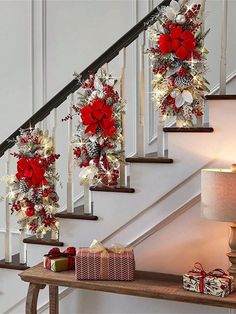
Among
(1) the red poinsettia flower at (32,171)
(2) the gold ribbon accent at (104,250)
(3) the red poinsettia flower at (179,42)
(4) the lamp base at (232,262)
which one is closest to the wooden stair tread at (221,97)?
(3) the red poinsettia flower at (179,42)

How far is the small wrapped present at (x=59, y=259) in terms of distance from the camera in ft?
11.5

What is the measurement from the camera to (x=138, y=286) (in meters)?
3.26

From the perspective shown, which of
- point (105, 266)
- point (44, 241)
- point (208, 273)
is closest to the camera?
point (208, 273)

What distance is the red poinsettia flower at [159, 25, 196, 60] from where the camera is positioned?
3.38m

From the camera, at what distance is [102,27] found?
4.82 metres

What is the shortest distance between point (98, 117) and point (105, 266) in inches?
33.6

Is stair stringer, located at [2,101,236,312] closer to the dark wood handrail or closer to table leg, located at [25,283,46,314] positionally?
table leg, located at [25,283,46,314]

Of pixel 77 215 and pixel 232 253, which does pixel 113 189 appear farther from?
pixel 232 253

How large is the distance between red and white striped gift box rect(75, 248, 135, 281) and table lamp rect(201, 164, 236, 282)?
20.3 inches

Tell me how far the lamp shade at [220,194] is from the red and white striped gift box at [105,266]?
21.0 inches

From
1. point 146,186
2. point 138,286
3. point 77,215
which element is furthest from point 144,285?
point 77,215

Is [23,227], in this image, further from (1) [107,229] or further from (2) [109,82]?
(2) [109,82]

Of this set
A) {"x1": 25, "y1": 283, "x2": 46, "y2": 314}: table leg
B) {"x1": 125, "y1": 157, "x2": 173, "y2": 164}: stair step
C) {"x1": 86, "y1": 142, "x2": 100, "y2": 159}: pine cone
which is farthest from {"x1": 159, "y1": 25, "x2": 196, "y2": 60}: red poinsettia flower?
{"x1": 25, "y1": 283, "x2": 46, "y2": 314}: table leg

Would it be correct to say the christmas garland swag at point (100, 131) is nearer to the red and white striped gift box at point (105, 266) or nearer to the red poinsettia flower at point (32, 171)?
the red poinsettia flower at point (32, 171)
